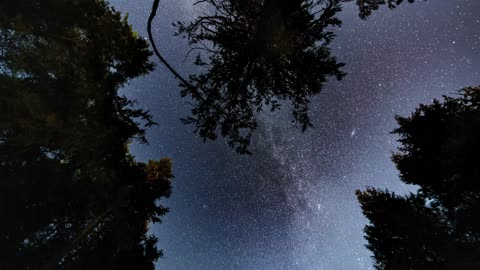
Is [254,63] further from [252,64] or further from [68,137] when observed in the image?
[68,137]

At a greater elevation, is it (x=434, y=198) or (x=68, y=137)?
(x=434, y=198)

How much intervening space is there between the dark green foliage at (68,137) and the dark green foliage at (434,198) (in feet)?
35.5

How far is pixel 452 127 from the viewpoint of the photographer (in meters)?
9.57

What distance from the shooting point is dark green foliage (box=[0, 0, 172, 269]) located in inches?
224

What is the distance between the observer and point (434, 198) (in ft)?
37.2

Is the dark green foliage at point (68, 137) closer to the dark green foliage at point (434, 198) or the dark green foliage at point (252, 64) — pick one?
the dark green foliage at point (252, 64)

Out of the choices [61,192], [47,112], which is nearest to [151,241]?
[61,192]

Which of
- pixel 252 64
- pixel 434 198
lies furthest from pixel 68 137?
pixel 434 198

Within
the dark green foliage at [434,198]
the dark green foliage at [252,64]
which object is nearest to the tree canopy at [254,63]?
the dark green foliage at [252,64]

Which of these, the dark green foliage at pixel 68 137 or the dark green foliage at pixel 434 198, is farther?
the dark green foliage at pixel 434 198

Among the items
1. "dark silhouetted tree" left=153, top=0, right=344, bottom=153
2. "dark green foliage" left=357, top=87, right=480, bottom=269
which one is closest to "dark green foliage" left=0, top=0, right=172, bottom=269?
"dark silhouetted tree" left=153, top=0, right=344, bottom=153

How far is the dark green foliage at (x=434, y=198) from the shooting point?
8.70 m

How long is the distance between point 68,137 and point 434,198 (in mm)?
14325

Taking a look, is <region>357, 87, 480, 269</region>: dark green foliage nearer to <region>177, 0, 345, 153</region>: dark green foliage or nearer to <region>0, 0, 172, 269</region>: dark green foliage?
<region>177, 0, 345, 153</region>: dark green foliage
